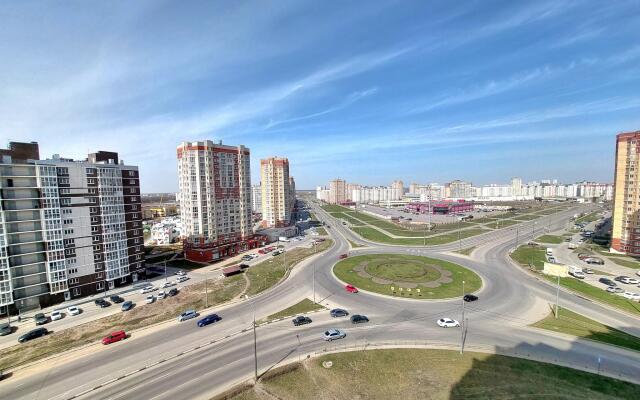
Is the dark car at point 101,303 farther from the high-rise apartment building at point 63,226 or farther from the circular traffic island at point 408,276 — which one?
the circular traffic island at point 408,276

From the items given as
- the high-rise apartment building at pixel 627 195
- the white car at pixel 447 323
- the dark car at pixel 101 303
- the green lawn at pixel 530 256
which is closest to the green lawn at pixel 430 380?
the white car at pixel 447 323

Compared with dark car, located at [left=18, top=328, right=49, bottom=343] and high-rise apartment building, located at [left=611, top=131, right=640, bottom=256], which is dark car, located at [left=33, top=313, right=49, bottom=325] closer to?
dark car, located at [left=18, top=328, right=49, bottom=343]

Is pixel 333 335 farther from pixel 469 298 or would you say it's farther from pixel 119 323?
pixel 119 323

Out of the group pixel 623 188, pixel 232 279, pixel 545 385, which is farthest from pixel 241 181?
pixel 623 188

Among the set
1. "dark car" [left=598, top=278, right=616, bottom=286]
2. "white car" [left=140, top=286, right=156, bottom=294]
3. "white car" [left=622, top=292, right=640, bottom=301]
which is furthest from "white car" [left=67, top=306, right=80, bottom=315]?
"dark car" [left=598, top=278, right=616, bottom=286]

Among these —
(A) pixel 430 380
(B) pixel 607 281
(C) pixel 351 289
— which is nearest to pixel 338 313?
(C) pixel 351 289

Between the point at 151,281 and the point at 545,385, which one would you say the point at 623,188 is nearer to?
the point at 545,385

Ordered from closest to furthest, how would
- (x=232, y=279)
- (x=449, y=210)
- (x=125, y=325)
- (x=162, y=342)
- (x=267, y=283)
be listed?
(x=162, y=342) < (x=125, y=325) < (x=267, y=283) < (x=232, y=279) < (x=449, y=210)
